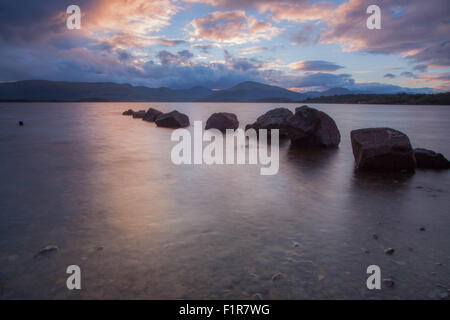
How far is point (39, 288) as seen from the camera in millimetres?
2949

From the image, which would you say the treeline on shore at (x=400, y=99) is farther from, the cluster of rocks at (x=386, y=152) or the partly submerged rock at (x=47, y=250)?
the partly submerged rock at (x=47, y=250)

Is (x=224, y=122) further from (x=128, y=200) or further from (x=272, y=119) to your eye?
(x=128, y=200)

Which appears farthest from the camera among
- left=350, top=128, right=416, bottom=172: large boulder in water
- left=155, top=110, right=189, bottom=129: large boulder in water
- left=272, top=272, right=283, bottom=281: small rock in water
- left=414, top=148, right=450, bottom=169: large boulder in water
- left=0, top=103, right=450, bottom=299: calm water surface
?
left=155, top=110, right=189, bottom=129: large boulder in water

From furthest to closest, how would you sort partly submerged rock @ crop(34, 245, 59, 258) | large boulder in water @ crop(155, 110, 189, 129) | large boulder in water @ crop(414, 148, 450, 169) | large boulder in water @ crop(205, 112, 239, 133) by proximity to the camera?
1. large boulder in water @ crop(155, 110, 189, 129)
2. large boulder in water @ crop(205, 112, 239, 133)
3. large boulder in water @ crop(414, 148, 450, 169)
4. partly submerged rock @ crop(34, 245, 59, 258)

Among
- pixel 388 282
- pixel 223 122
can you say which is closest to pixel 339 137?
pixel 223 122

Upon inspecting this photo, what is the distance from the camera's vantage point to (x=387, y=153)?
8.33m

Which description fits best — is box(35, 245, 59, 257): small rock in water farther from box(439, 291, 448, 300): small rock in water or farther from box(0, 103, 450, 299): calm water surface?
box(439, 291, 448, 300): small rock in water

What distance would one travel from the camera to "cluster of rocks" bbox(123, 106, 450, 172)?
8.39m

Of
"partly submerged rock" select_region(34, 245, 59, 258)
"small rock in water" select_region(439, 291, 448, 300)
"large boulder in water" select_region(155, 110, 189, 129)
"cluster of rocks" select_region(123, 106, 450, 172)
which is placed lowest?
"small rock in water" select_region(439, 291, 448, 300)

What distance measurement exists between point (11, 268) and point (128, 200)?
2712 mm

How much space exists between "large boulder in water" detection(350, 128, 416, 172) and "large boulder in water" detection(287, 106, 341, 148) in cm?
562

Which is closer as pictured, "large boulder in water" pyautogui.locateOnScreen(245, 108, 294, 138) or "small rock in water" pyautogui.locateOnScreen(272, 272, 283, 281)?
"small rock in water" pyautogui.locateOnScreen(272, 272, 283, 281)

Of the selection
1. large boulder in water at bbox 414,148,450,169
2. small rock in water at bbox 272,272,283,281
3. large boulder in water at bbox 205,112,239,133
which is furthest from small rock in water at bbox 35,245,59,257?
large boulder in water at bbox 205,112,239,133

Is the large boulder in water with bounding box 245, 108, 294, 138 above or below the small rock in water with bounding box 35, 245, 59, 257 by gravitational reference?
above
